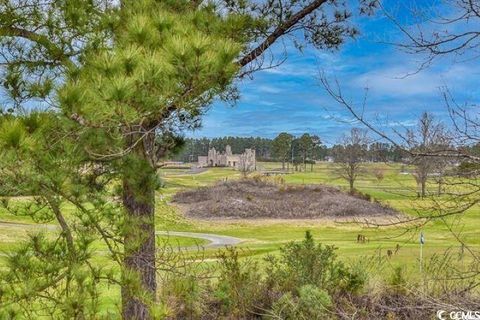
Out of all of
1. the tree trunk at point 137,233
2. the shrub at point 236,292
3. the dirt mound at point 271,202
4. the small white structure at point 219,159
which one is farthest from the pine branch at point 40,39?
the small white structure at point 219,159

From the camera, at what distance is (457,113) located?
3947mm

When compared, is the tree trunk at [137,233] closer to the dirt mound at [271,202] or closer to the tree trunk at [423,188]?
the tree trunk at [423,188]

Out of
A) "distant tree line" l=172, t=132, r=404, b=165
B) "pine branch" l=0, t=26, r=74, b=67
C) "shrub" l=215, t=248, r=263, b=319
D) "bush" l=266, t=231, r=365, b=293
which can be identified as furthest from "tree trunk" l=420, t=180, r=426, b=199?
"distant tree line" l=172, t=132, r=404, b=165

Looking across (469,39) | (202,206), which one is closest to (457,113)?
(469,39)

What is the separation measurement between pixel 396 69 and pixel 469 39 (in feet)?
2.11

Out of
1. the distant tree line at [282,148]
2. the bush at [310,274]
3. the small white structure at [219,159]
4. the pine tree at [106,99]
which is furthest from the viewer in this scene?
the small white structure at [219,159]

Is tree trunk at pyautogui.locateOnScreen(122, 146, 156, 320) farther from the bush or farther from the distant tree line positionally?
the distant tree line

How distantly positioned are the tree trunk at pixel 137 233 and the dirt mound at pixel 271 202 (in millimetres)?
32794

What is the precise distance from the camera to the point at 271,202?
43531 millimetres

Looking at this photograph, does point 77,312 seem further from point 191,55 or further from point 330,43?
point 330,43

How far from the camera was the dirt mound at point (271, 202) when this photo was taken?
130 ft

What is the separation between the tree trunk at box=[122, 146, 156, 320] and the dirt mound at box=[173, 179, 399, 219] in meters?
32.8

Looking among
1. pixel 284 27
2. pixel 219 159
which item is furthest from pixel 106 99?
pixel 219 159

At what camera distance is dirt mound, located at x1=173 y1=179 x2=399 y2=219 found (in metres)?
39.8
